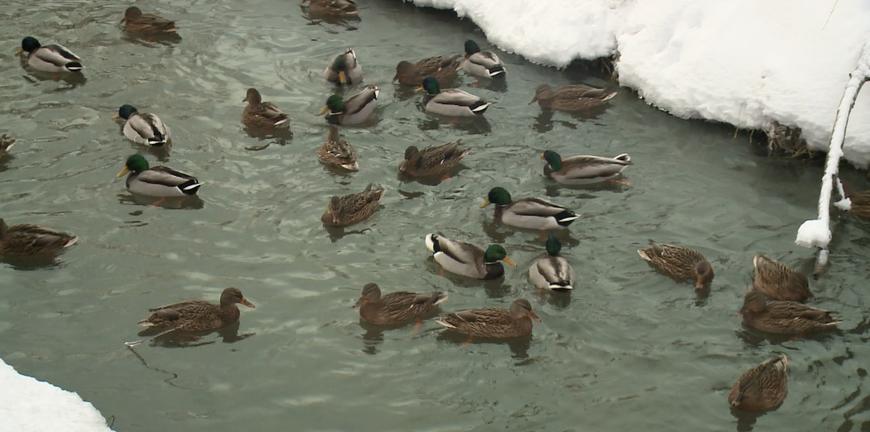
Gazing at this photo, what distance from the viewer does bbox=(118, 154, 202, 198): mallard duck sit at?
38.2 feet

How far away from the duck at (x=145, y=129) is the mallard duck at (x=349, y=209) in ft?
8.26

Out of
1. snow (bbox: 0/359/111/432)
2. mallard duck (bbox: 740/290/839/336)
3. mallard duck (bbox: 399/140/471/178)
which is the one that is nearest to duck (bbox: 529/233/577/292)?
mallard duck (bbox: 740/290/839/336)

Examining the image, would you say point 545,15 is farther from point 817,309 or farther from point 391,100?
point 817,309

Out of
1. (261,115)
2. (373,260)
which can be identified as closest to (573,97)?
(261,115)

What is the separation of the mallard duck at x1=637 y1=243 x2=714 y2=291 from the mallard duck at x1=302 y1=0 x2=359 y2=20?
7.52m

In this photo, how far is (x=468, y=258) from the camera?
10.5 meters

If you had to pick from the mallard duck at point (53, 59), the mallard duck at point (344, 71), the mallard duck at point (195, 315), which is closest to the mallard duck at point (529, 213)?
the mallard duck at point (195, 315)

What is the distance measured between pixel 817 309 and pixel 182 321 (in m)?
5.54

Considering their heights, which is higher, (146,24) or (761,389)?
(761,389)

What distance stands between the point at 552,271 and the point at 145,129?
5265 millimetres

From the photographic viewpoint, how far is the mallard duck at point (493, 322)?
9.53m

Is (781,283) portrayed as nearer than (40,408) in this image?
No

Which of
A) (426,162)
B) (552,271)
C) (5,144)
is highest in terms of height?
(552,271)

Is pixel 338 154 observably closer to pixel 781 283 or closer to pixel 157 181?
pixel 157 181
